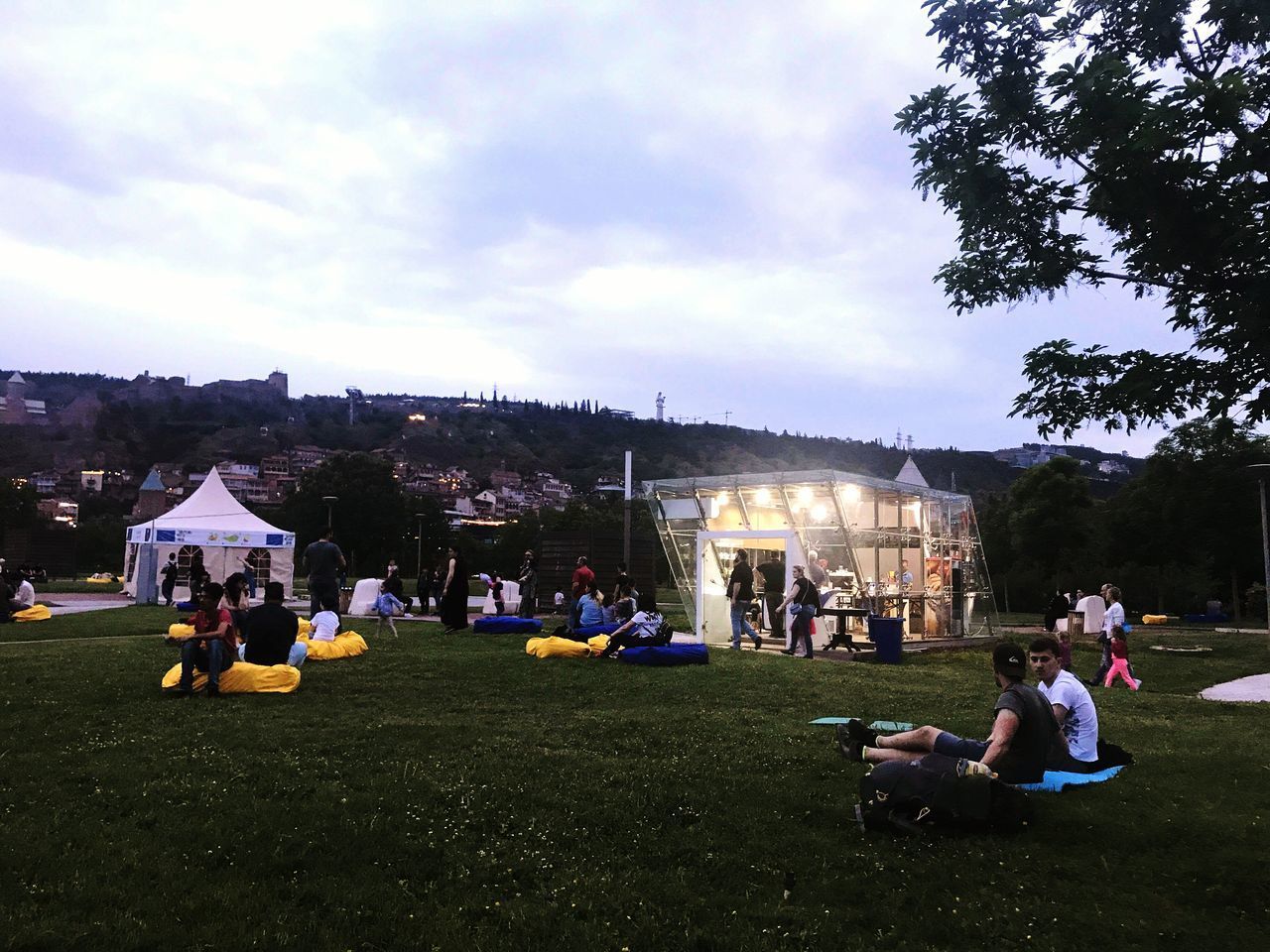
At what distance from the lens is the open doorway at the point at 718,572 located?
67.9 ft

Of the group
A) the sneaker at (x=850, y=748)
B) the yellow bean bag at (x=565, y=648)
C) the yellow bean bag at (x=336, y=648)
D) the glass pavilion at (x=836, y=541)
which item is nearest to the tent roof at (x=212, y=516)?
the glass pavilion at (x=836, y=541)

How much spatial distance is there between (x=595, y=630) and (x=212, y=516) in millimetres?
20962

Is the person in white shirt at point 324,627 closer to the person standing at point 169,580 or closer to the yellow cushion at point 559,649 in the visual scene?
the yellow cushion at point 559,649

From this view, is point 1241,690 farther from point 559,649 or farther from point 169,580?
point 169,580

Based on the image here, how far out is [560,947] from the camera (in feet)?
12.2

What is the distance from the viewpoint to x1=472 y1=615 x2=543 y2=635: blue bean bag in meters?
18.5

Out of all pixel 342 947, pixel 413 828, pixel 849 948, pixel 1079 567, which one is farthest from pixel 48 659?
pixel 1079 567

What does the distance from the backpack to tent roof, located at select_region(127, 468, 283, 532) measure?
87.8 feet

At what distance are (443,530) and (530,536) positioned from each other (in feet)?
25.6

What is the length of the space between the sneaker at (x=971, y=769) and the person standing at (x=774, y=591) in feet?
41.9

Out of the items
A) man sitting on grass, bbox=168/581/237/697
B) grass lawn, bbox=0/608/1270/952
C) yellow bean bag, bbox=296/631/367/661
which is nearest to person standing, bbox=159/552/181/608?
yellow bean bag, bbox=296/631/367/661

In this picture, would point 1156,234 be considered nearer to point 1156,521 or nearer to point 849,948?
point 849,948

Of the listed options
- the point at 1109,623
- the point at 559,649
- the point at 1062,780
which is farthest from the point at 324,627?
the point at 1109,623

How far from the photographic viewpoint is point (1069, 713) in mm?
6746
